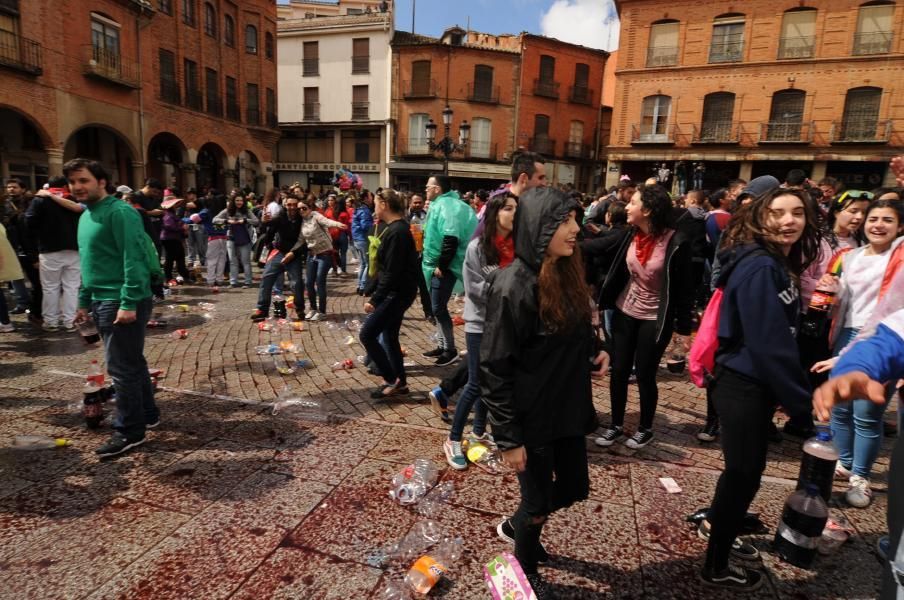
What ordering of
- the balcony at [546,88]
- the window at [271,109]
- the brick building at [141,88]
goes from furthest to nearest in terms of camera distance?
1. the balcony at [546,88]
2. the window at [271,109]
3. the brick building at [141,88]

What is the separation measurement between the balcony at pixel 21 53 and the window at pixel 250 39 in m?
12.9

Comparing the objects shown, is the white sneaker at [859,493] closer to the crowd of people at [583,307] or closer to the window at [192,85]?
the crowd of people at [583,307]

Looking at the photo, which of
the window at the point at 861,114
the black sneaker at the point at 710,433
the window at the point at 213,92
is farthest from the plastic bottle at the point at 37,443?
the window at the point at 861,114

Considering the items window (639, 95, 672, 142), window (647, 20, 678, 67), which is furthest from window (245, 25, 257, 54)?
window (639, 95, 672, 142)

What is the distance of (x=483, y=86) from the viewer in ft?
103

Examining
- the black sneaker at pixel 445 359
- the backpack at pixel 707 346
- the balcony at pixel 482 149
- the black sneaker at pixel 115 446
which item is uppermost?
the balcony at pixel 482 149

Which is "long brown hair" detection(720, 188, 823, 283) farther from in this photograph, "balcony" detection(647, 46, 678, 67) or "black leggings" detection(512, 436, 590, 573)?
"balcony" detection(647, 46, 678, 67)

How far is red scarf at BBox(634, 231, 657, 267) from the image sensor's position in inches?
151

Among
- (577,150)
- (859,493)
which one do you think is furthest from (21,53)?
(577,150)

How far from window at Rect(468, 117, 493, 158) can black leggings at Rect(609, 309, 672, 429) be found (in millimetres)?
29133

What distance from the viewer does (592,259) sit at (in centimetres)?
434

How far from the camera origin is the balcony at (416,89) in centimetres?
3188

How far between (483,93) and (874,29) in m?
18.6

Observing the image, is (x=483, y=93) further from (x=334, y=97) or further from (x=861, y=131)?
(x=861, y=131)
